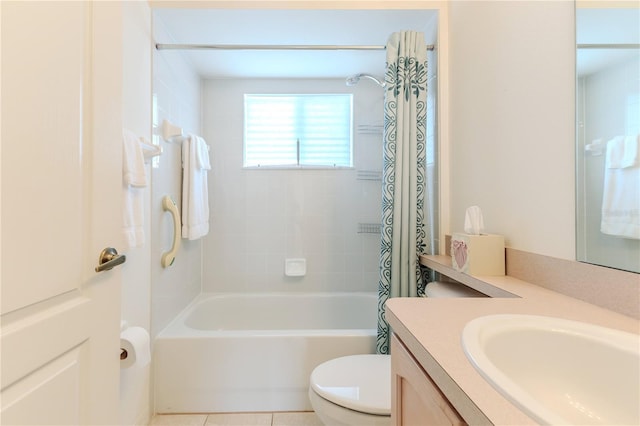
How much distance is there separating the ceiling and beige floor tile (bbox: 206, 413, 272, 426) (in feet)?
6.83

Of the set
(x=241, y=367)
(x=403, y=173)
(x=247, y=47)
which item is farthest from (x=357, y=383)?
(x=247, y=47)

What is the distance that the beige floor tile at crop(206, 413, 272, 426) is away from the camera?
4.86 ft

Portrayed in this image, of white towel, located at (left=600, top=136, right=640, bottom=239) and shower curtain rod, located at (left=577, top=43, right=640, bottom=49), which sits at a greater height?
shower curtain rod, located at (left=577, top=43, right=640, bottom=49)

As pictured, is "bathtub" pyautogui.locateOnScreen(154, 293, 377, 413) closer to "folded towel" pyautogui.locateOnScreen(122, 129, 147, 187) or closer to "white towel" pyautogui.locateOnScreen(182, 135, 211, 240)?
"white towel" pyautogui.locateOnScreen(182, 135, 211, 240)

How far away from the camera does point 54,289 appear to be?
2.14 ft

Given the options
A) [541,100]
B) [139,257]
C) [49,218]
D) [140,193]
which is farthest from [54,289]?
[541,100]

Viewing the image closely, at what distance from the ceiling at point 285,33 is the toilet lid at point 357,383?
178cm

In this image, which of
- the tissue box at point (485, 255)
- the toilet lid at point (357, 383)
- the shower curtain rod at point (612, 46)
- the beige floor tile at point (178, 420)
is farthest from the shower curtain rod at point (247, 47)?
the beige floor tile at point (178, 420)

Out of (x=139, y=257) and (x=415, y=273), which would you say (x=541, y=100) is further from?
(x=139, y=257)

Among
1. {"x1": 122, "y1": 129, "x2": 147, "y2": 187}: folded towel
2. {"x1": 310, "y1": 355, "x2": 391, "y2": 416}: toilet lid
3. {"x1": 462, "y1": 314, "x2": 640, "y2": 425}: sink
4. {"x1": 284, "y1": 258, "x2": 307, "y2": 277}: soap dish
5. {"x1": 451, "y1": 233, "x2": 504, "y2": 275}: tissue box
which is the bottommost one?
{"x1": 310, "y1": 355, "x2": 391, "y2": 416}: toilet lid

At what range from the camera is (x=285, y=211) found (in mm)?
2410

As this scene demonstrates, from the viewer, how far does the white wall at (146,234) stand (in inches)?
51.2

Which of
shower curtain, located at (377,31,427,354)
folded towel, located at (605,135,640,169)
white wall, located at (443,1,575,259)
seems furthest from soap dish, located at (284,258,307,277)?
folded towel, located at (605,135,640,169)

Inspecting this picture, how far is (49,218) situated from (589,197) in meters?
1.32
